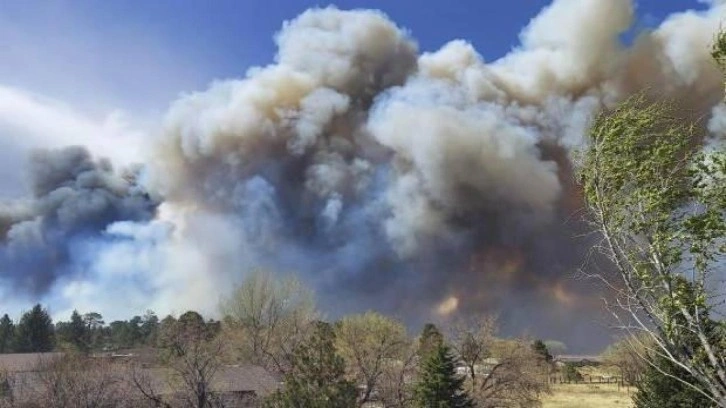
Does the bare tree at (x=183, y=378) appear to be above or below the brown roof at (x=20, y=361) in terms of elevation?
below

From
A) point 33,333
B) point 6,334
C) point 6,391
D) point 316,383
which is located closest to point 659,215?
point 316,383

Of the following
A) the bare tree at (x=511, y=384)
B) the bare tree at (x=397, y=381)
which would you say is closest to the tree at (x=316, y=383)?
the bare tree at (x=397, y=381)

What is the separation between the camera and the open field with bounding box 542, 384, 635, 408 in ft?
207

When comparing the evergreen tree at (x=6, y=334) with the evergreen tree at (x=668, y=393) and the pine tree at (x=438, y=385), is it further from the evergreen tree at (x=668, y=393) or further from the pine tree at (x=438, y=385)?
the evergreen tree at (x=668, y=393)

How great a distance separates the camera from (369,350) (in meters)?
49.9

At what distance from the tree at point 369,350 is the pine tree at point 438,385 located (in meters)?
6.56

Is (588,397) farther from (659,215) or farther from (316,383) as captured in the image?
(659,215)

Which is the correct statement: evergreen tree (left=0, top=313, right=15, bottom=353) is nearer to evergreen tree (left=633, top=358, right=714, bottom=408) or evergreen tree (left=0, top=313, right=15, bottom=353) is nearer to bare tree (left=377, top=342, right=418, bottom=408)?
bare tree (left=377, top=342, right=418, bottom=408)

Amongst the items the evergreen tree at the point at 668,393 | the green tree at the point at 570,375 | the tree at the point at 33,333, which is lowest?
the evergreen tree at the point at 668,393

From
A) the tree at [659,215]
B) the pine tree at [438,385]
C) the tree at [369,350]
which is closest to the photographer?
the tree at [659,215]

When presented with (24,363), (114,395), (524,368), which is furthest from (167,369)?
(524,368)

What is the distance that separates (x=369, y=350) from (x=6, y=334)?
9441 centimetres

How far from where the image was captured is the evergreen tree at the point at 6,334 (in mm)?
111938

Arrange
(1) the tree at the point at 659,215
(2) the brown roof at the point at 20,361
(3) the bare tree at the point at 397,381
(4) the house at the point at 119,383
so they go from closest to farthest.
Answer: (1) the tree at the point at 659,215 < (4) the house at the point at 119,383 < (3) the bare tree at the point at 397,381 < (2) the brown roof at the point at 20,361
